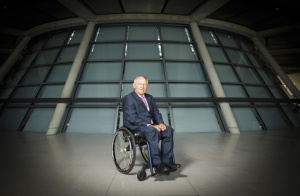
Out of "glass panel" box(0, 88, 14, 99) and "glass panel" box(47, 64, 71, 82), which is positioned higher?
"glass panel" box(47, 64, 71, 82)

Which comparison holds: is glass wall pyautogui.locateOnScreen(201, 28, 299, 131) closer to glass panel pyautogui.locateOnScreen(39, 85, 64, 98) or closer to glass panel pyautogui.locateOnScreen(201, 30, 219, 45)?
glass panel pyautogui.locateOnScreen(201, 30, 219, 45)

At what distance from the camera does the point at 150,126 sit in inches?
97.0

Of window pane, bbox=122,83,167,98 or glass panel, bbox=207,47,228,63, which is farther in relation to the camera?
glass panel, bbox=207,47,228,63

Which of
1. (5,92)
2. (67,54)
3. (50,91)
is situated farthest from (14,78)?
(67,54)

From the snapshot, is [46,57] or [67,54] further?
[46,57]

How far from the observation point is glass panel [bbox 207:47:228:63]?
8.49 meters

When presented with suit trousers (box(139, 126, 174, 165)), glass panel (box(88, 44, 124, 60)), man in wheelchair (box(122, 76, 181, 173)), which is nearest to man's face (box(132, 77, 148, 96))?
man in wheelchair (box(122, 76, 181, 173))

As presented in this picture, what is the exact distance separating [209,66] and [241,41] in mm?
4393

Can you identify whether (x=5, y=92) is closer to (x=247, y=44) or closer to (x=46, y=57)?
(x=46, y=57)

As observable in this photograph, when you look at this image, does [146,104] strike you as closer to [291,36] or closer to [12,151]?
[12,151]

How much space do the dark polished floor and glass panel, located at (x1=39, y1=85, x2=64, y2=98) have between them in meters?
3.83

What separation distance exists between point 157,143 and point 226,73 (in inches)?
270

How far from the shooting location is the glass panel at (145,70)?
24.8 feet

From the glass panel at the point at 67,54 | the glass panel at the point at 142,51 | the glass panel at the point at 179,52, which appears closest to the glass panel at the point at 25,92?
the glass panel at the point at 67,54
